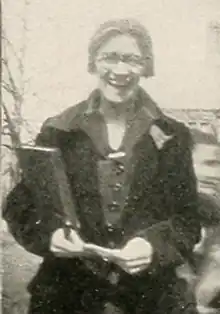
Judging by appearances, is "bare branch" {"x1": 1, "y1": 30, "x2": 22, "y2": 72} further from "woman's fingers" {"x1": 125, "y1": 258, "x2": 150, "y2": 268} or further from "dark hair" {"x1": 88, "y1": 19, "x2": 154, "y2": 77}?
"woman's fingers" {"x1": 125, "y1": 258, "x2": 150, "y2": 268}

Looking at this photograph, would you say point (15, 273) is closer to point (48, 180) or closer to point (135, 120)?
point (48, 180)

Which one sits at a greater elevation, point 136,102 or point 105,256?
point 136,102

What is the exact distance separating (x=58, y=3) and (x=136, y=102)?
199mm

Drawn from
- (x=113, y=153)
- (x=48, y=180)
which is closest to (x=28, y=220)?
(x=48, y=180)

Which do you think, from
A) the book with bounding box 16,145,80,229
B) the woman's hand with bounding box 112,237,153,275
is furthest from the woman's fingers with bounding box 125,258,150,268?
the book with bounding box 16,145,80,229

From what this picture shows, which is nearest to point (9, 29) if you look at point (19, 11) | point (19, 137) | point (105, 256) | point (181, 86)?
point (19, 11)

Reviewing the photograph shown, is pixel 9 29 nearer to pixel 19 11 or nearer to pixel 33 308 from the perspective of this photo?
pixel 19 11

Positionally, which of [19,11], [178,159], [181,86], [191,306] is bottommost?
[191,306]

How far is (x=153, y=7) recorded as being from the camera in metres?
0.88

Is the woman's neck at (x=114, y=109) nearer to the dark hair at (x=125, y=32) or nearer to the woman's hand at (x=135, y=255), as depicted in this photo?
the dark hair at (x=125, y=32)

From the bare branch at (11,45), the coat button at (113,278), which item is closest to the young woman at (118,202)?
the coat button at (113,278)

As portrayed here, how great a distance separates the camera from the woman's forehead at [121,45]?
34.9 inches

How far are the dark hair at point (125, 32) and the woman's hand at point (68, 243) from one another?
26 cm

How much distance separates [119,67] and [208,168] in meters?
0.21
